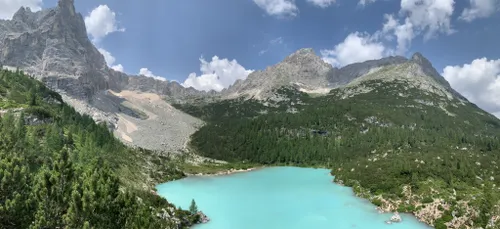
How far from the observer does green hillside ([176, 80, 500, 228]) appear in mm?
55969

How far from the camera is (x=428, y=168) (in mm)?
66875

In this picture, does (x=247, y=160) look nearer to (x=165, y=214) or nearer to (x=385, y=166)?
(x=385, y=166)

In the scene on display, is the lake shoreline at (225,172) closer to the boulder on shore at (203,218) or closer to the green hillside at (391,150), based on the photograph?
the green hillside at (391,150)

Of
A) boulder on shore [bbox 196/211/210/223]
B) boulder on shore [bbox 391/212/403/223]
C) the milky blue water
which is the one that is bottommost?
boulder on shore [bbox 196/211/210/223]

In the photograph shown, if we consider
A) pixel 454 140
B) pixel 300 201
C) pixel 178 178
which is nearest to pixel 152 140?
pixel 178 178

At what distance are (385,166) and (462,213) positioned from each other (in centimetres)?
2921

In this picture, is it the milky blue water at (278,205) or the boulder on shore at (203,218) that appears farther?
the boulder on shore at (203,218)

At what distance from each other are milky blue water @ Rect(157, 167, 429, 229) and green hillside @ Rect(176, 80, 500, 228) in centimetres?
524

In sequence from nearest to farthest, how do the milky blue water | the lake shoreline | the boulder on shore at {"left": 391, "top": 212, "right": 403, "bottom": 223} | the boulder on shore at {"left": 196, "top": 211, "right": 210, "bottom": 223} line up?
the milky blue water
the boulder on shore at {"left": 196, "top": 211, "right": 210, "bottom": 223}
the boulder on shore at {"left": 391, "top": 212, "right": 403, "bottom": 223}
the lake shoreline

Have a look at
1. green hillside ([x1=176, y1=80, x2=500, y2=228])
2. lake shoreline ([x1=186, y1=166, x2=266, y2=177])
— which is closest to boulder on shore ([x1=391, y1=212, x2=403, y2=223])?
green hillside ([x1=176, y1=80, x2=500, y2=228])


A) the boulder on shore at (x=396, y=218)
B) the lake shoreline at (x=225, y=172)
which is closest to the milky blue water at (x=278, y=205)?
the boulder on shore at (x=396, y=218)

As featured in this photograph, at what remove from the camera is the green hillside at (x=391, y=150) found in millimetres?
55969

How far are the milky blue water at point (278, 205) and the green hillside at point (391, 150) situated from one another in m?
5.24

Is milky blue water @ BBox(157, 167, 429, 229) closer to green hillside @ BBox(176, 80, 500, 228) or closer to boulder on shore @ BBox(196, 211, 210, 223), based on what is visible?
boulder on shore @ BBox(196, 211, 210, 223)
